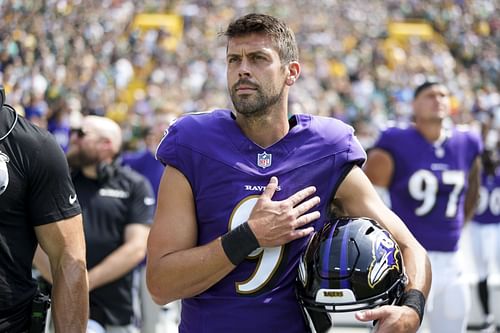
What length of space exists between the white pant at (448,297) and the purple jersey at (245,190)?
2.63 meters

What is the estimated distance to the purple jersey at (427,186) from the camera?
5.77 metres

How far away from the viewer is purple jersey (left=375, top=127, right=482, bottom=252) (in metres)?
5.77

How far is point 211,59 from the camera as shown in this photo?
851 inches

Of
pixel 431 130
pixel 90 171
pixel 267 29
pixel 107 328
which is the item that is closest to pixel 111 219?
pixel 90 171

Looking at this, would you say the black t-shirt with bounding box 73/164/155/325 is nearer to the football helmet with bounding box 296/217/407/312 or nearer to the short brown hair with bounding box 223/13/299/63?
the short brown hair with bounding box 223/13/299/63

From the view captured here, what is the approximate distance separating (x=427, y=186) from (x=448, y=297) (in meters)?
0.77

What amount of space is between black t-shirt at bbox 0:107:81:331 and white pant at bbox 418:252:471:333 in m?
3.10

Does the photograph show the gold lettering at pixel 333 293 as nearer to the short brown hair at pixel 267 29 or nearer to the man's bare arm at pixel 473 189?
the short brown hair at pixel 267 29

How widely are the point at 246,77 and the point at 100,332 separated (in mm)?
2723

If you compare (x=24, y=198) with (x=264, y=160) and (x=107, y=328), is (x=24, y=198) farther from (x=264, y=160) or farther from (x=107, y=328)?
(x=107, y=328)

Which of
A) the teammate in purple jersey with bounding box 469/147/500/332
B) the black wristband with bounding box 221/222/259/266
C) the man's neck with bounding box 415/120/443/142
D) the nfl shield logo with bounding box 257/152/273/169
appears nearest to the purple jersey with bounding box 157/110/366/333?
the nfl shield logo with bounding box 257/152/273/169

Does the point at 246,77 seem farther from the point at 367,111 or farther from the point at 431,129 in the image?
the point at 367,111

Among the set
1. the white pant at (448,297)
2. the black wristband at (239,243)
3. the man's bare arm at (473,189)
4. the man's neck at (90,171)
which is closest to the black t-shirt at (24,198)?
the black wristband at (239,243)

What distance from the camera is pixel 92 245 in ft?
17.4
